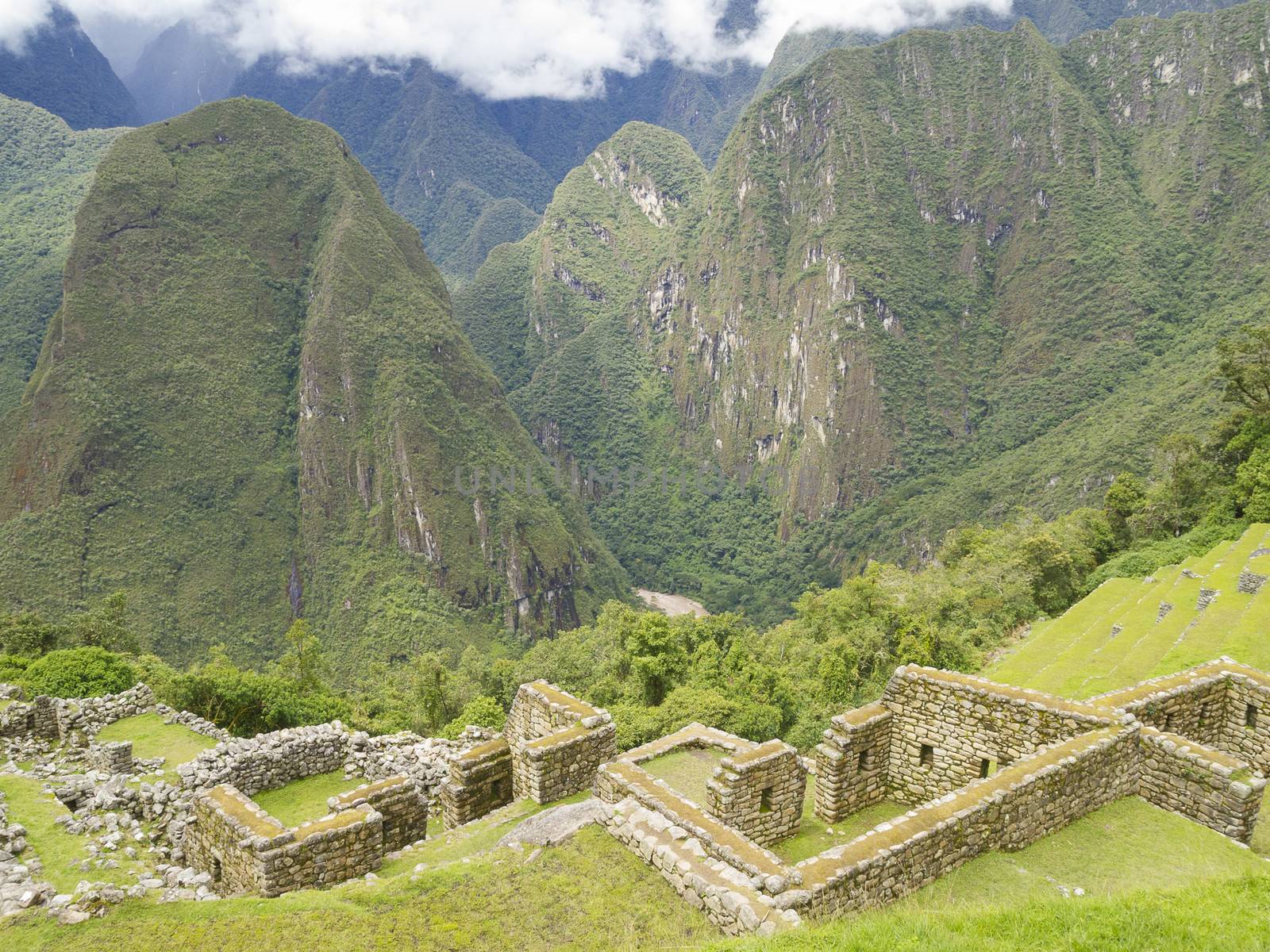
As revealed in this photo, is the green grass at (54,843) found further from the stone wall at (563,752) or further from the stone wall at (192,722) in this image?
the stone wall at (192,722)

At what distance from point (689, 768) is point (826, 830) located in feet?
5.24

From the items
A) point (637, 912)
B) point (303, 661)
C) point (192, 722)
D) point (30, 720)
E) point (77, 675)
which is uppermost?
point (637, 912)

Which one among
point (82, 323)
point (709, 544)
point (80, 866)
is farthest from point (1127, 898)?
point (709, 544)

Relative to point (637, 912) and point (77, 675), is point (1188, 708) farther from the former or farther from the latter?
point (77, 675)

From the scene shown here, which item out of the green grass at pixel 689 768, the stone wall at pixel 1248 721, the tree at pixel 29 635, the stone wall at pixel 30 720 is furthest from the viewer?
the tree at pixel 29 635

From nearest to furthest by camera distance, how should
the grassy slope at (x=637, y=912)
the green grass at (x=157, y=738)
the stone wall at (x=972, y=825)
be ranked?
the grassy slope at (x=637, y=912), the stone wall at (x=972, y=825), the green grass at (x=157, y=738)

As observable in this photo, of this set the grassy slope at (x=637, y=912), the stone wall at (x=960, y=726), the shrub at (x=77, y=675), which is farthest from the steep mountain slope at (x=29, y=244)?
the stone wall at (x=960, y=726)

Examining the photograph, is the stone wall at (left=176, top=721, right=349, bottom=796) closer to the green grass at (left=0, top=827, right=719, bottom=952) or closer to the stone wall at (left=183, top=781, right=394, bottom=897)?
the stone wall at (left=183, top=781, right=394, bottom=897)

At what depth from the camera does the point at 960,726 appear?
8.16 metres

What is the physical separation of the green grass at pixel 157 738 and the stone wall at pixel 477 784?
710 centimetres

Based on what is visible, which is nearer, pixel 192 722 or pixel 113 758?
pixel 113 758

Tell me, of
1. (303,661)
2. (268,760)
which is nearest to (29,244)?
(303,661)

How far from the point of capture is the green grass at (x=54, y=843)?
7387mm

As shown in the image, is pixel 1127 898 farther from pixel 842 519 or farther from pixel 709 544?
pixel 709 544
